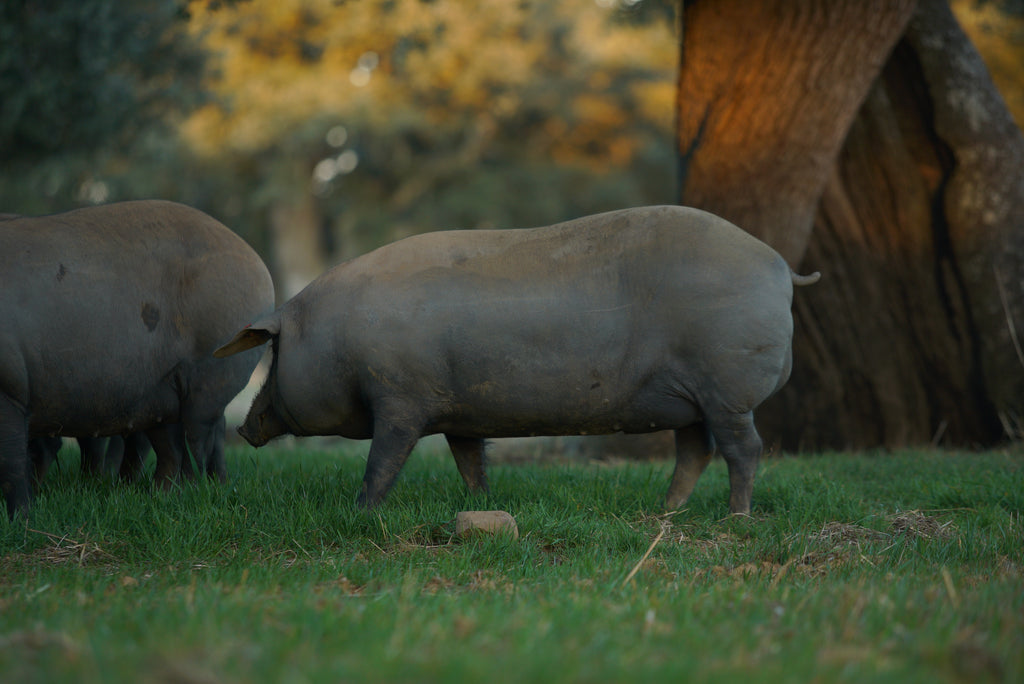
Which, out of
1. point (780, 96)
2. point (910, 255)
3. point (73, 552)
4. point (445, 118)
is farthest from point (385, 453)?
point (445, 118)

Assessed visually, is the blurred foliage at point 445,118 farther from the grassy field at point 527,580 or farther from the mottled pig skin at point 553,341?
the grassy field at point 527,580

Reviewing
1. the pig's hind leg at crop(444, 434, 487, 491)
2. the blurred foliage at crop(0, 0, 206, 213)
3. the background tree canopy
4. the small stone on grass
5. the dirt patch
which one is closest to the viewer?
the dirt patch

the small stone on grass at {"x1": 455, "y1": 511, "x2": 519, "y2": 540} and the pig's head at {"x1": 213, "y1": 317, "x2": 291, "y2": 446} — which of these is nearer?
the small stone on grass at {"x1": 455, "y1": 511, "x2": 519, "y2": 540}

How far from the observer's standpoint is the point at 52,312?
5078 millimetres

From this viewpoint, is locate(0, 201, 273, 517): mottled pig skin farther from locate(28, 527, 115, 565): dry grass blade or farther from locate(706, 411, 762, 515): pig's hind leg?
locate(706, 411, 762, 515): pig's hind leg

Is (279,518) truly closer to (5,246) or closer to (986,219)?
(5,246)

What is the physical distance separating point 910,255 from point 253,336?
6143mm

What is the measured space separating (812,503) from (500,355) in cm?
179

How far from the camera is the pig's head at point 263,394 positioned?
5.25 m

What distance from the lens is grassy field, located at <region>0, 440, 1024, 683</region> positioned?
2.54 m

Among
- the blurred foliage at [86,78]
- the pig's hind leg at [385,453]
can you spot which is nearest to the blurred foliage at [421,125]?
the blurred foliage at [86,78]

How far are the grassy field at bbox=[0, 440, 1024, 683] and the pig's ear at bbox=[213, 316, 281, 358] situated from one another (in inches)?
27.6

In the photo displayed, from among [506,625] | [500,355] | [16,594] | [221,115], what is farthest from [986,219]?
[221,115]

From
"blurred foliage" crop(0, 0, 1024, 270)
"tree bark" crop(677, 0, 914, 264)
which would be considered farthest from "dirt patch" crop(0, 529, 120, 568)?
"blurred foliage" crop(0, 0, 1024, 270)
